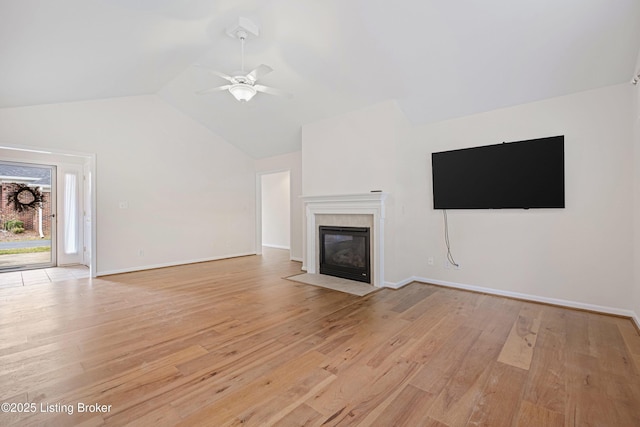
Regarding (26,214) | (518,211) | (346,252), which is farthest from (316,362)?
(26,214)

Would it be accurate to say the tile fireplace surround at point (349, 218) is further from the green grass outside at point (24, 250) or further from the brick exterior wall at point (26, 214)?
the green grass outside at point (24, 250)

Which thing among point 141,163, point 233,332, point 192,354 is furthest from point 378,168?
point 141,163

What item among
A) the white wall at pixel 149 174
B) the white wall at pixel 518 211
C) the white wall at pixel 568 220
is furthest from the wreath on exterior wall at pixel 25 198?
the white wall at pixel 568 220

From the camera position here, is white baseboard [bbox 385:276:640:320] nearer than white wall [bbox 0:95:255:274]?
→ Yes

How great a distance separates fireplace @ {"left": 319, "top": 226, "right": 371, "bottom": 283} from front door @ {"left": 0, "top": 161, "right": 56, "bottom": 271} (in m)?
5.73

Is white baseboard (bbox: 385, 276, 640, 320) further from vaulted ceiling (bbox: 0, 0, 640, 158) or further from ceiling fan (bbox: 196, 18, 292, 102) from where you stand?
ceiling fan (bbox: 196, 18, 292, 102)

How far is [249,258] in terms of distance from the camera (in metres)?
6.59

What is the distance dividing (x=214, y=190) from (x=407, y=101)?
178 inches

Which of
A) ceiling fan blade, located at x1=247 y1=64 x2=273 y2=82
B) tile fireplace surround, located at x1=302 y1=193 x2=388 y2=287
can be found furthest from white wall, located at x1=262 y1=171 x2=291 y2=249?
ceiling fan blade, located at x1=247 y1=64 x2=273 y2=82

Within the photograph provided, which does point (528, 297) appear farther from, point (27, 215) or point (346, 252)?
point (27, 215)

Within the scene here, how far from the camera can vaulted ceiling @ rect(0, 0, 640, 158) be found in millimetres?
2520

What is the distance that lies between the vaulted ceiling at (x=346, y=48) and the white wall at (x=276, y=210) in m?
4.66

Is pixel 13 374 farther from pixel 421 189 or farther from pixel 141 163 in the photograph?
pixel 421 189

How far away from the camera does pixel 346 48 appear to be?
329 centimetres
